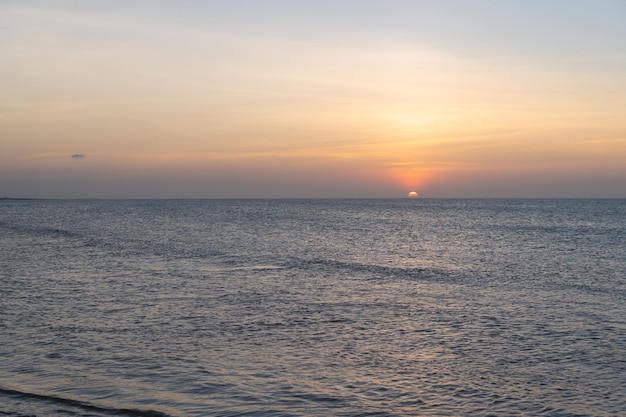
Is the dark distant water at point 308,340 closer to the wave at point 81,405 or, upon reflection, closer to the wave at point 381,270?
Result: the wave at point 81,405

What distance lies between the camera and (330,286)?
101 ft

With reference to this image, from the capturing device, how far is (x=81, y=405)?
12.9 meters

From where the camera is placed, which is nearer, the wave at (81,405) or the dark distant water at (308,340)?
the wave at (81,405)

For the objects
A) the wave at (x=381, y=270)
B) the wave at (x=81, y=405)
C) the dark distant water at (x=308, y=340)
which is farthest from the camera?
the wave at (x=381, y=270)

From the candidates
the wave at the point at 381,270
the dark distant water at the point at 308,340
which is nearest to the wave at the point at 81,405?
the dark distant water at the point at 308,340

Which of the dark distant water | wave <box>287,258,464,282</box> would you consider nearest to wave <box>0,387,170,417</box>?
the dark distant water

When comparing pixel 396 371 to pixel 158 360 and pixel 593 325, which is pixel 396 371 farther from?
pixel 593 325

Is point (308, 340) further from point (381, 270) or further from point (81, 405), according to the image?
point (381, 270)

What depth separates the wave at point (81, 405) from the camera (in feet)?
41.3

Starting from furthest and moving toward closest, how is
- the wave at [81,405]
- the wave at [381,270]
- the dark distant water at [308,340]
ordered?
1. the wave at [381,270]
2. the dark distant water at [308,340]
3. the wave at [81,405]

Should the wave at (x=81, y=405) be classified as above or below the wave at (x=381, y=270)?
above

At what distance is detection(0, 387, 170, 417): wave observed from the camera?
12.6 m

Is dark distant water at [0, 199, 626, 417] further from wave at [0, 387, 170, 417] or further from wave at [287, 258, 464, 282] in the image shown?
wave at [287, 258, 464, 282]

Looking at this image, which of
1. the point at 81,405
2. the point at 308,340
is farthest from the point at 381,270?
the point at 81,405
